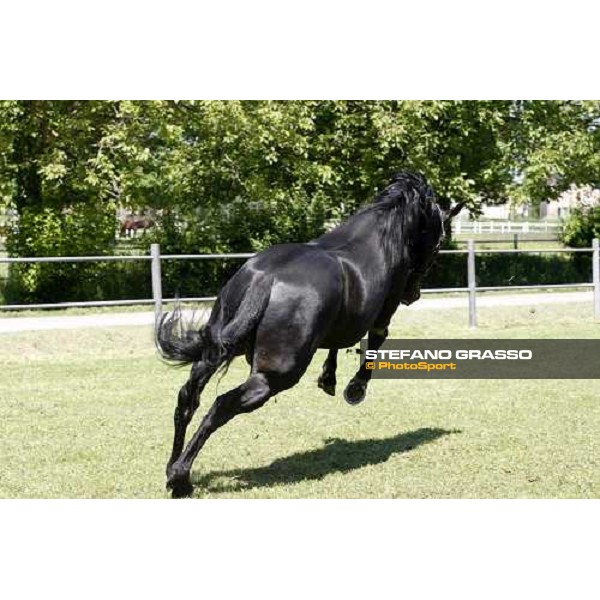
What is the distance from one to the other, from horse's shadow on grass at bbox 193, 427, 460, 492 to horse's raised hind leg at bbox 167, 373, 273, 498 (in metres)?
0.35

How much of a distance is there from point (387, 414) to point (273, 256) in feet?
9.40

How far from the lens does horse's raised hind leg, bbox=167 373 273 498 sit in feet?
15.6

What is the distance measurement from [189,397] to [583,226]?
66.7 ft

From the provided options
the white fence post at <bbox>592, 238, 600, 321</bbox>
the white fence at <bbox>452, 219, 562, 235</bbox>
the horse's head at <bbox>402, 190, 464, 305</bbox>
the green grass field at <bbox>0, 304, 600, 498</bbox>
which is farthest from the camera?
the white fence at <bbox>452, 219, 562, 235</bbox>

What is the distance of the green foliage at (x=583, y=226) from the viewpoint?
903 inches

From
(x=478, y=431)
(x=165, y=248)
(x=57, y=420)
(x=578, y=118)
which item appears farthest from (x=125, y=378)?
(x=578, y=118)

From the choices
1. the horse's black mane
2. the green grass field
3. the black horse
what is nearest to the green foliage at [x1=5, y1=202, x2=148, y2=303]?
the green grass field

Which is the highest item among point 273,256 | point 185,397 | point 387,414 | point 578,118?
point 578,118

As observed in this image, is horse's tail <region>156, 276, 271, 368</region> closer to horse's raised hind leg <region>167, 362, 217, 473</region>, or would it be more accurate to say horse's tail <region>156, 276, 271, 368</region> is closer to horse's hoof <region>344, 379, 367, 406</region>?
horse's raised hind leg <region>167, 362, 217, 473</region>

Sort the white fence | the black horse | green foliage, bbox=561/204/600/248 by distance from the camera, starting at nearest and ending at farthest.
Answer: the black horse → green foliage, bbox=561/204/600/248 → the white fence

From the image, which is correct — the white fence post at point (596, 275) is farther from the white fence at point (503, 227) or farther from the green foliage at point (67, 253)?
the white fence at point (503, 227)

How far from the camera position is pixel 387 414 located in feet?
24.7

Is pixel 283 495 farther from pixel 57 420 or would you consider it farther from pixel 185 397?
pixel 57 420

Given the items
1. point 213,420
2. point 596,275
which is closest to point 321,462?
point 213,420
